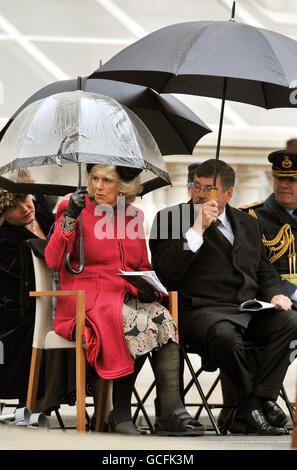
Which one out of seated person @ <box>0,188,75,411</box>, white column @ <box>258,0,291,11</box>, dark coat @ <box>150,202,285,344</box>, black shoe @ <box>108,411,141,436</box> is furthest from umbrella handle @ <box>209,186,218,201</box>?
white column @ <box>258,0,291,11</box>

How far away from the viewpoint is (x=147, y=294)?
5.74 m

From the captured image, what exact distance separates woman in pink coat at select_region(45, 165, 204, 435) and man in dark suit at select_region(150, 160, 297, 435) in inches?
10.2

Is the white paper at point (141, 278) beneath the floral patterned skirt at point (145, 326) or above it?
above

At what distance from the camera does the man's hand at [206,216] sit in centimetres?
595

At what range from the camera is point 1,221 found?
6527mm

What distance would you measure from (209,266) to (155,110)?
3.78 feet

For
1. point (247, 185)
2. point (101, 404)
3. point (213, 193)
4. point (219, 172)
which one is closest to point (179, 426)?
point (101, 404)

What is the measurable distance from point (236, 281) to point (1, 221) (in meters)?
1.39

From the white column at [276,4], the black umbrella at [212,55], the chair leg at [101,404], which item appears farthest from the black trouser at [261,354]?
the white column at [276,4]

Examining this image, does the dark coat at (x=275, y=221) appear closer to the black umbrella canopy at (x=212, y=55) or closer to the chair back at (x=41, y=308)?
the black umbrella canopy at (x=212, y=55)

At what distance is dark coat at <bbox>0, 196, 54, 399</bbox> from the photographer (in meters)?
6.34

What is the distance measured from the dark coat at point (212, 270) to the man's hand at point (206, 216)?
0.10m

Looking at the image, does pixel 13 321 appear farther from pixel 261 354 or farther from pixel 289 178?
pixel 289 178

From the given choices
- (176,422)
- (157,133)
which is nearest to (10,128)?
(157,133)
